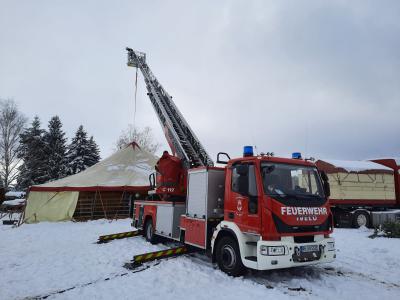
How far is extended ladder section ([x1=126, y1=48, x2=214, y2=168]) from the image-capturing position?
11.1 m

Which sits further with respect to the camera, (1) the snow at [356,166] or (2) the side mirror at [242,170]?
(1) the snow at [356,166]

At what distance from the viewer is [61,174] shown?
40.2 meters

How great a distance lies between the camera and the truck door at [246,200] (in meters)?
6.64

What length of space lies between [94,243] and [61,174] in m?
31.5

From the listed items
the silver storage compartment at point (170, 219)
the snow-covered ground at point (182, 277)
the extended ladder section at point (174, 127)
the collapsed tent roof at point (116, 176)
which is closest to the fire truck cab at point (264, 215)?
the snow-covered ground at point (182, 277)

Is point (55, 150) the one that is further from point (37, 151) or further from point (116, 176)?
point (116, 176)

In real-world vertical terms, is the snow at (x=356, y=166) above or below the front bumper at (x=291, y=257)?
above

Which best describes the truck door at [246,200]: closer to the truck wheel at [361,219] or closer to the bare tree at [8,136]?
the truck wheel at [361,219]

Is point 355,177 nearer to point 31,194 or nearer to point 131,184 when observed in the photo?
point 131,184

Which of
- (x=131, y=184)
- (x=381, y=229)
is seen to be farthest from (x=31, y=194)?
(x=381, y=229)

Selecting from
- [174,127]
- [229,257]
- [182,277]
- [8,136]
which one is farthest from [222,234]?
[8,136]

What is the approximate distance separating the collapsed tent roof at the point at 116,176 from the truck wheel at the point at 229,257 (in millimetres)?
14511

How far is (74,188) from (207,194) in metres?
14.2

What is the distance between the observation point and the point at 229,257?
→ 7.16m
